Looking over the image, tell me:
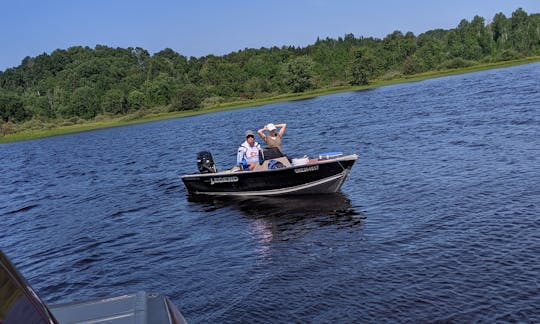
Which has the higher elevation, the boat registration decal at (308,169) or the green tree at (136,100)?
the green tree at (136,100)

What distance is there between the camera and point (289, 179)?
19.0m

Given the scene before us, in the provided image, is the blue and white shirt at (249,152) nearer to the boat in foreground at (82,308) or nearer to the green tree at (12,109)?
the boat in foreground at (82,308)

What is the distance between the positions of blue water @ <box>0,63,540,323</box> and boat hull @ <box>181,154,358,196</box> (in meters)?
0.47

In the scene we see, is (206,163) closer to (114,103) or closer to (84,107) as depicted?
(114,103)

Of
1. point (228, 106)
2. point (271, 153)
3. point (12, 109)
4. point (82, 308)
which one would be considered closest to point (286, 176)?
point (271, 153)

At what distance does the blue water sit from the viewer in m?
9.59

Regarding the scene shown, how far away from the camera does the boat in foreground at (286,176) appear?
18422 millimetres

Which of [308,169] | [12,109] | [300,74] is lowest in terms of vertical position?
[308,169]

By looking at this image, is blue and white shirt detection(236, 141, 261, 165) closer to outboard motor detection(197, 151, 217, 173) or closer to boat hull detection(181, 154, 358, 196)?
boat hull detection(181, 154, 358, 196)

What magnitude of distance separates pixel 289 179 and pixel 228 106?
9615 centimetres

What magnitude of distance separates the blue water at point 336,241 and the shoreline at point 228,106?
82426mm

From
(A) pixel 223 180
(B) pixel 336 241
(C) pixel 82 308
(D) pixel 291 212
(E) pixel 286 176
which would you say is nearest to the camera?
(C) pixel 82 308

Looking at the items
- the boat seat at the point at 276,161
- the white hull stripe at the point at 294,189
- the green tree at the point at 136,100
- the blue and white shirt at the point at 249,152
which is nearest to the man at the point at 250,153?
the blue and white shirt at the point at 249,152

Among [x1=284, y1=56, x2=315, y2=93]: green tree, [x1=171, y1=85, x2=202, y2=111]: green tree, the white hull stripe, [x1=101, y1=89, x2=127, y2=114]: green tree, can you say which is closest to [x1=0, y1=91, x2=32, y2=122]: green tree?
[x1=101, y1=89, x2=127, y2=114]: green tree
